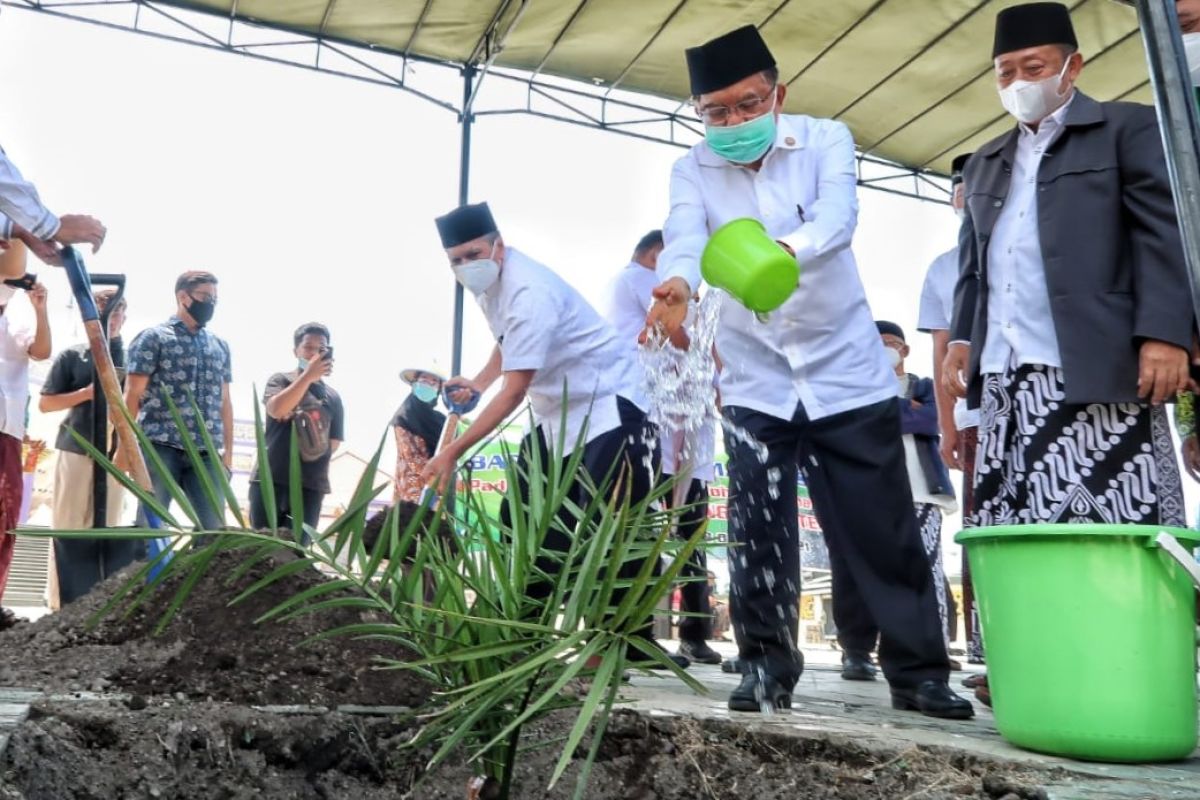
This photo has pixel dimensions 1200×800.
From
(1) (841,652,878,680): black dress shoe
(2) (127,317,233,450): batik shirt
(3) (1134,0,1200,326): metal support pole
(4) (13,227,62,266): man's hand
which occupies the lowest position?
(1) (841,652,878,680): black dress shoe

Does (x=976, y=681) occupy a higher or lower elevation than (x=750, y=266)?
lower

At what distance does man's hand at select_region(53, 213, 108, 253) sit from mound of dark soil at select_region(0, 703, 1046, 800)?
2.27 meters

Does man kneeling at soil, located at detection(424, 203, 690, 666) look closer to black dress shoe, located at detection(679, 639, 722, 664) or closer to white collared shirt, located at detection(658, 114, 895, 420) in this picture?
white collared shirt, located at detection(658, 114, 895, 420)

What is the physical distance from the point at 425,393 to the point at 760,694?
4114 mm

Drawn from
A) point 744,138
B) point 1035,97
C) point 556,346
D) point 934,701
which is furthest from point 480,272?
point 934,701

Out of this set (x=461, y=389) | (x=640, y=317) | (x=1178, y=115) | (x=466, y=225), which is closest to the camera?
(x=1178, y=115)

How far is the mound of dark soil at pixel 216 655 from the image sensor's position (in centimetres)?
221

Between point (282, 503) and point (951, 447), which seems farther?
point (282, 503)

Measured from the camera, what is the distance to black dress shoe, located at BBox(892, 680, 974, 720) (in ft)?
8.44

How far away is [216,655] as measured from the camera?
237 cm

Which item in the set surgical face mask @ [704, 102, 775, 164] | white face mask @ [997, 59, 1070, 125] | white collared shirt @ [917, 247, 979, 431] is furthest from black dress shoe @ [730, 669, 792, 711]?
white collared shirt @ [917, 247, 979, 431]

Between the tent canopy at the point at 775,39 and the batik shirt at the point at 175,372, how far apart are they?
3.38m

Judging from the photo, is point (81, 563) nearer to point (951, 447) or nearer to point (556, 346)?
point (556, 346)

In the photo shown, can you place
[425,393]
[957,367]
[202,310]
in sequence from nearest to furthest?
[957,367]
[202,310]
[425,393]
